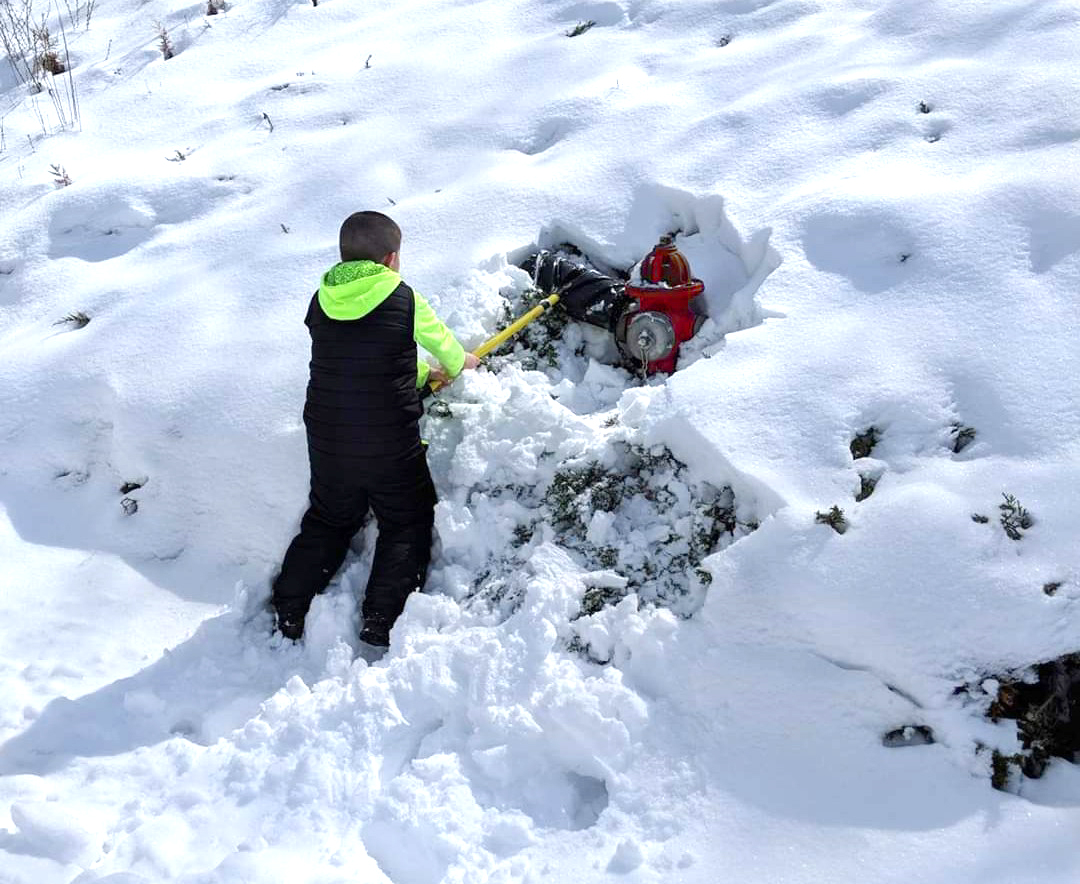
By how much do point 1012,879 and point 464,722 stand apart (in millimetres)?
1589

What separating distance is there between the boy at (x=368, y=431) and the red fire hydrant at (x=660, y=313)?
2.50ft

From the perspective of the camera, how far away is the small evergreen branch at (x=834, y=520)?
297 centimetres

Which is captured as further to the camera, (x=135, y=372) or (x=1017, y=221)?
(x=135, y=372)

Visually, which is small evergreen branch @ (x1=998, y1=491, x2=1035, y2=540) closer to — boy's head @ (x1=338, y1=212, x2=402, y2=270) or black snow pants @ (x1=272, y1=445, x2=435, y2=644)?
black snow pants @ (x1=272, y1=445, x2=435, y2=644)

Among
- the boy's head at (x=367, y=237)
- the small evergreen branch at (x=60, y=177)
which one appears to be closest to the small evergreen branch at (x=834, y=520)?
the boy's head at (x=367, y=237)

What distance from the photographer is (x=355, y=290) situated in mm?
3447

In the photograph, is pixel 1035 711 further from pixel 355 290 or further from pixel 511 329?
pixel 355 290

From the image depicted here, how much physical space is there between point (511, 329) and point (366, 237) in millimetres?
729

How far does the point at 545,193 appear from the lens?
450 centimetres

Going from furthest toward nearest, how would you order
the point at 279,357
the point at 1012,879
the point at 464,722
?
1. the point at 279,357
2. the point at 464,722
3. the point at 1012,879

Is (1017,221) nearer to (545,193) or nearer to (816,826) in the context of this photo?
(545,193)

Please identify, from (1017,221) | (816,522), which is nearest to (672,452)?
(816,522)

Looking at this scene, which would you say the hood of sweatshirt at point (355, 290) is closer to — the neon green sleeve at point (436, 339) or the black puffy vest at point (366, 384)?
the black puffy vest at point (366, 384)

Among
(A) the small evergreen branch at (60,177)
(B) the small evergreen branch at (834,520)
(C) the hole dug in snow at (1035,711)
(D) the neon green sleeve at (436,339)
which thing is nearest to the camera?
(C) the hole dug in snow at (1035,711)
